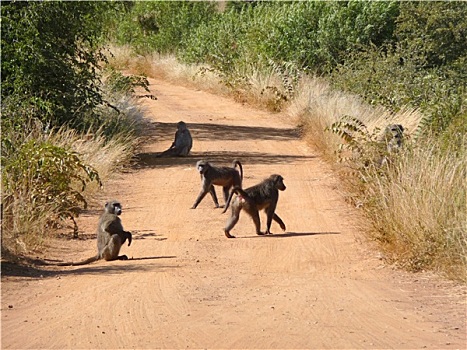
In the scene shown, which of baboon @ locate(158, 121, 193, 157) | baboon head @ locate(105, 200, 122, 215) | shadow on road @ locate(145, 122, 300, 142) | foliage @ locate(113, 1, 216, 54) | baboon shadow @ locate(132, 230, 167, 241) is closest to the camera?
baboon head @ locate(105, 200, 122, 215)

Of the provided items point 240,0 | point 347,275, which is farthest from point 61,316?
point 240,0

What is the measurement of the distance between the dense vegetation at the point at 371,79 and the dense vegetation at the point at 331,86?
31 millimetres

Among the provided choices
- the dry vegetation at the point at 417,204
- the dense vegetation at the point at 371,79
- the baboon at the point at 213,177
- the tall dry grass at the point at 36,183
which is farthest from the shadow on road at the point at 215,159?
Result: the baboon at the point at 213,177

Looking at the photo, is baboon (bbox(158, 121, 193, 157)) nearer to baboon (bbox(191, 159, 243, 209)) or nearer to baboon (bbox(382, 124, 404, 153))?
baboon (bbox(191, 159, 243, 209))

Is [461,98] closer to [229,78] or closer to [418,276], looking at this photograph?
[418,276]

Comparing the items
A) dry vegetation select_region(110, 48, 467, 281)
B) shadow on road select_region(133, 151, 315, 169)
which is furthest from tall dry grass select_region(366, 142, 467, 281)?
shadow on road select_region(133, 151, 315, 169)

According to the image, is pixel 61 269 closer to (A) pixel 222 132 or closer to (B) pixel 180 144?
(B) pixel 180 144

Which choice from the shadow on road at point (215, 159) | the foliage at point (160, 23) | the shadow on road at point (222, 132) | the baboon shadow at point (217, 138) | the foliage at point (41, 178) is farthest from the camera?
the foliage at point (160, 23)

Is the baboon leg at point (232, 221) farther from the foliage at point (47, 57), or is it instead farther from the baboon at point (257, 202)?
the foliage at point (47, 57)

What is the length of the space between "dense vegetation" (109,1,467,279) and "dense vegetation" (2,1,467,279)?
0.03 metres

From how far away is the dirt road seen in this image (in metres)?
7.27

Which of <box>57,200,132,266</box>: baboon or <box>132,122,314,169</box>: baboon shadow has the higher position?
<box>57,200,132,266</box>: baboon

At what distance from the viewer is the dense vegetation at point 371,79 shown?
33.8ft

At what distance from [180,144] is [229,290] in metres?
9.90
